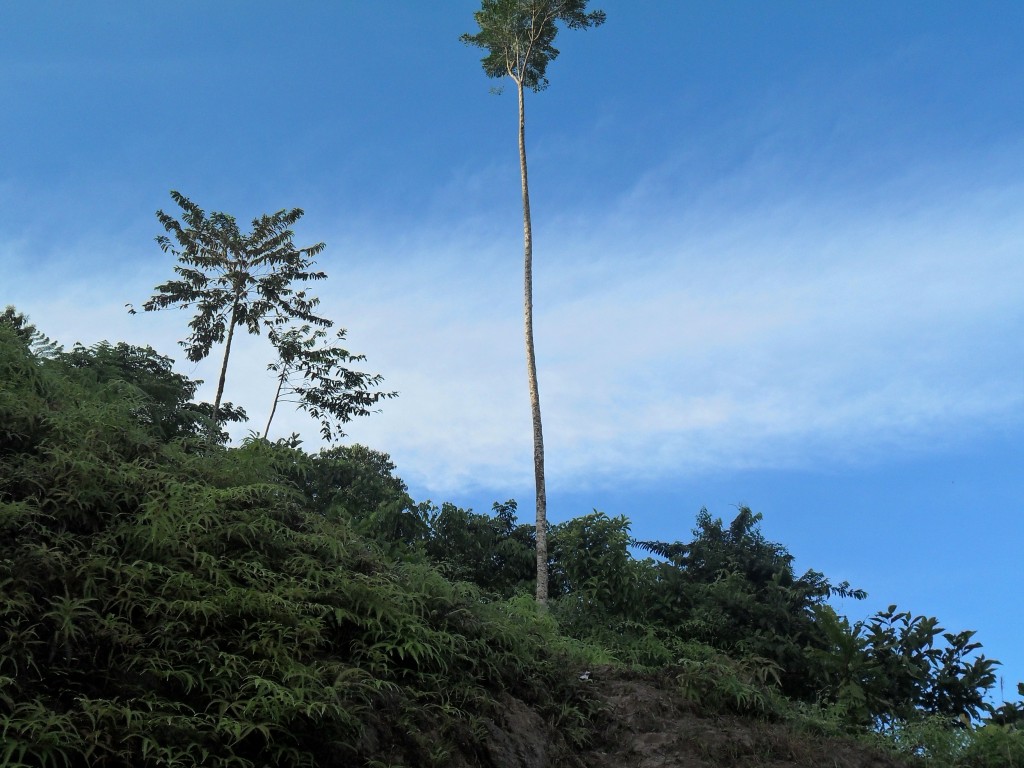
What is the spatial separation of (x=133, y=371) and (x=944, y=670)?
17570 mm

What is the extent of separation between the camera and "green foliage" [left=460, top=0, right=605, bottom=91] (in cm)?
2338

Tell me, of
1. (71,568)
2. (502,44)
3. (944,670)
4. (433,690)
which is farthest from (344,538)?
(502,44)

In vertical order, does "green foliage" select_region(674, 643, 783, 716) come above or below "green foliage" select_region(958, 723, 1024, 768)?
above

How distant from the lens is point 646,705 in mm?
6996

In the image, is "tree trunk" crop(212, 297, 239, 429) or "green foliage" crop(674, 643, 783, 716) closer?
"green foliage" crop(674, 643, 783, 716)

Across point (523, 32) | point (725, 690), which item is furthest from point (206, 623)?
point (523, 32)

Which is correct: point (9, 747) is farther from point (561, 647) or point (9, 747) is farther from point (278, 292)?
point (278, 292)

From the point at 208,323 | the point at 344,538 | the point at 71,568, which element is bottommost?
the point at 71,568

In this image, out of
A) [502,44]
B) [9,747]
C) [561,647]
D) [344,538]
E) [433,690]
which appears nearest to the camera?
[9,747]

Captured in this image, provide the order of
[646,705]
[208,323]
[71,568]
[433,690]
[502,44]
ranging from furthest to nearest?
1. [208,323]
2. [502,44]
3. [646,705]
4. [433,690]
5. [71,568]

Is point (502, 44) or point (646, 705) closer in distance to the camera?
point (646, 705)

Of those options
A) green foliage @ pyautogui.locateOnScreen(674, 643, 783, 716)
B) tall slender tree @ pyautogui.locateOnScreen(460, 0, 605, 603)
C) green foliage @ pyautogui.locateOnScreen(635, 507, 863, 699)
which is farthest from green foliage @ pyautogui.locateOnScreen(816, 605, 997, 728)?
tall slender tree @ pyautogui.locateOnScreen(460, 0, 605, 603)

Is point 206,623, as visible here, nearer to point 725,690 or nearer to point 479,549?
point 725,690

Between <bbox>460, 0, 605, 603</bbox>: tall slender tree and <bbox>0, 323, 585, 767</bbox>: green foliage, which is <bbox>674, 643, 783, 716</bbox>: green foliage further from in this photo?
<bbox>460, 0, 605, 603</bbox>: tall slender tree
